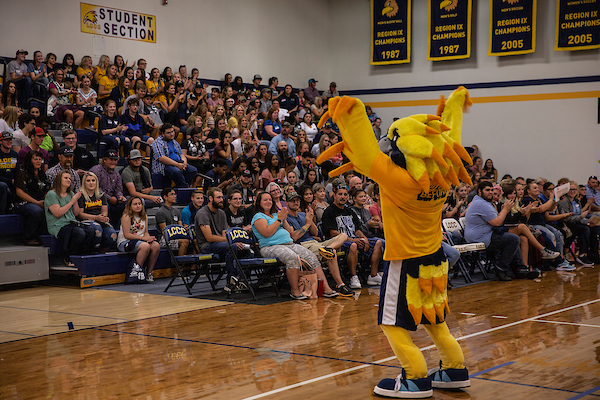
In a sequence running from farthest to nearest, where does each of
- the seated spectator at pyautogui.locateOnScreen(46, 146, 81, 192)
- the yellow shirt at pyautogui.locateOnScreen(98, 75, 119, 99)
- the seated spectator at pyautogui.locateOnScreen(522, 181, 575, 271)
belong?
the yellow shirt at pyautogui.locateOnScreen(98, 75, 119, 99) < the seated spectator at pyautogui.locateOnScreen(522, 181, 575, 271) < the seated spectator at pyautogui.locateOnScreen(46, 146, 81, 192)

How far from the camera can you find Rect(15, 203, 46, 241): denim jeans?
9.02 meters

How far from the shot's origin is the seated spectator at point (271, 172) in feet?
38.2

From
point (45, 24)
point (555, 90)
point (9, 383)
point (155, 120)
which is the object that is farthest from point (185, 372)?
point (555, 90)

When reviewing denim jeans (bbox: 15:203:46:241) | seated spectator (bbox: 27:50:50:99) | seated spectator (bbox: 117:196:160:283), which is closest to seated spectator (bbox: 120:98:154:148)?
seated spectator (bbox: 27:50:50:99)

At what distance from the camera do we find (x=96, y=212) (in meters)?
9.44

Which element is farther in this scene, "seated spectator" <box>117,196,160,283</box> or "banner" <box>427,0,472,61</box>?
"banner" <box>427,0,472,61</box>

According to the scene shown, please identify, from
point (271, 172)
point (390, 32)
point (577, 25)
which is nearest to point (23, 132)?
point (271, 172)

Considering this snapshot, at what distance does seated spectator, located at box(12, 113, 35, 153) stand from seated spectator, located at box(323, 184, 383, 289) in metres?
4.94

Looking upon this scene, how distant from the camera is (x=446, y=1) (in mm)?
17609

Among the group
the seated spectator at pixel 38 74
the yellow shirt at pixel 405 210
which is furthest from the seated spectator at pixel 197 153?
the yellow shirt at pixel 405 210

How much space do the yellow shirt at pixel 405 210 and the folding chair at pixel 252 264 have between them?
11.8 ft

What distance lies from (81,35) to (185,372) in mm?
10999

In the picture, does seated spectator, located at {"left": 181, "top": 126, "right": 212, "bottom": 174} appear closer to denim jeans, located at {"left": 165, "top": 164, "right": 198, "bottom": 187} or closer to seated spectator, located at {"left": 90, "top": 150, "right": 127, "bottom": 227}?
denim jeans, located at {"left": 165, "top": 164, "right": 198, "bottom": 187}

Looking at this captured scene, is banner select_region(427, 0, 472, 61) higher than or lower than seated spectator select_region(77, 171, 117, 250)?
higher
